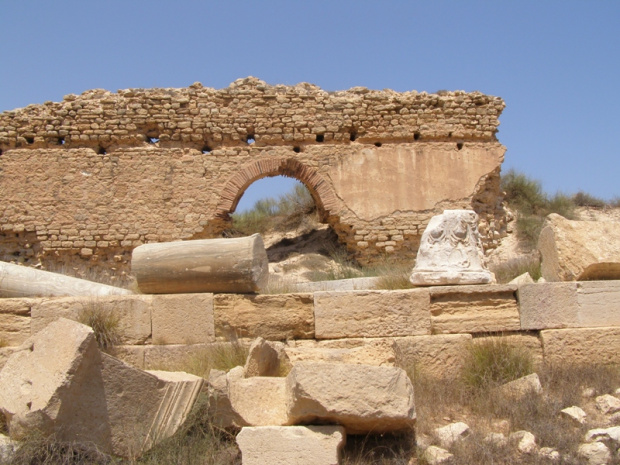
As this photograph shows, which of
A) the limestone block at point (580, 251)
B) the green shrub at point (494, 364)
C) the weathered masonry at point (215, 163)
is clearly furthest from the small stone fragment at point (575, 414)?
the weathered masonry at point (215, 163)

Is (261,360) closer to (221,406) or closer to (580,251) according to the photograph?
(221,406)

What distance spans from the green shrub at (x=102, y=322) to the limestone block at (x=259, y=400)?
1881mm

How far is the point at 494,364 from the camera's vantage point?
5.28 meters

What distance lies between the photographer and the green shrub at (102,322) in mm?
5598

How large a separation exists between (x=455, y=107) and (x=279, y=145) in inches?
143

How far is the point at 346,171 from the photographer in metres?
12.2

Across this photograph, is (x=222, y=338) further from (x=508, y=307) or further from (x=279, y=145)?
(x=279, y=145)

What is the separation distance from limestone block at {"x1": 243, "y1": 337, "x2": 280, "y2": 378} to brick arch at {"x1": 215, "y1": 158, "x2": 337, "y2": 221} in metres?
7.25

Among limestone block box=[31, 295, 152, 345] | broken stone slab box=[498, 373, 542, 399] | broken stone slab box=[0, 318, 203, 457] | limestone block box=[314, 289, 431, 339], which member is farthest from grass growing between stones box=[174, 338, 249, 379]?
broken stone slab box=[498, 373, 542, 399]

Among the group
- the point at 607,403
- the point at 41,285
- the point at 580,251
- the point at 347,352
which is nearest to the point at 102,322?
the point at 41,285

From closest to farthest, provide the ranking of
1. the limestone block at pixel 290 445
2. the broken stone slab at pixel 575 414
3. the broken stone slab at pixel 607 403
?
1. the limestone block at pixel 290 445
2. the broken stone slab at pixel 575 414
3. the broken stone slab at pixel 607 403

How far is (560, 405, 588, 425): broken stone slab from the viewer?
4516 mm

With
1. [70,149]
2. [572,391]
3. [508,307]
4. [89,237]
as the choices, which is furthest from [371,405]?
[70,149]

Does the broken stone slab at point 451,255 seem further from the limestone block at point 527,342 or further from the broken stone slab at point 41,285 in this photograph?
Answer: the broken stone slab at point 41,285
